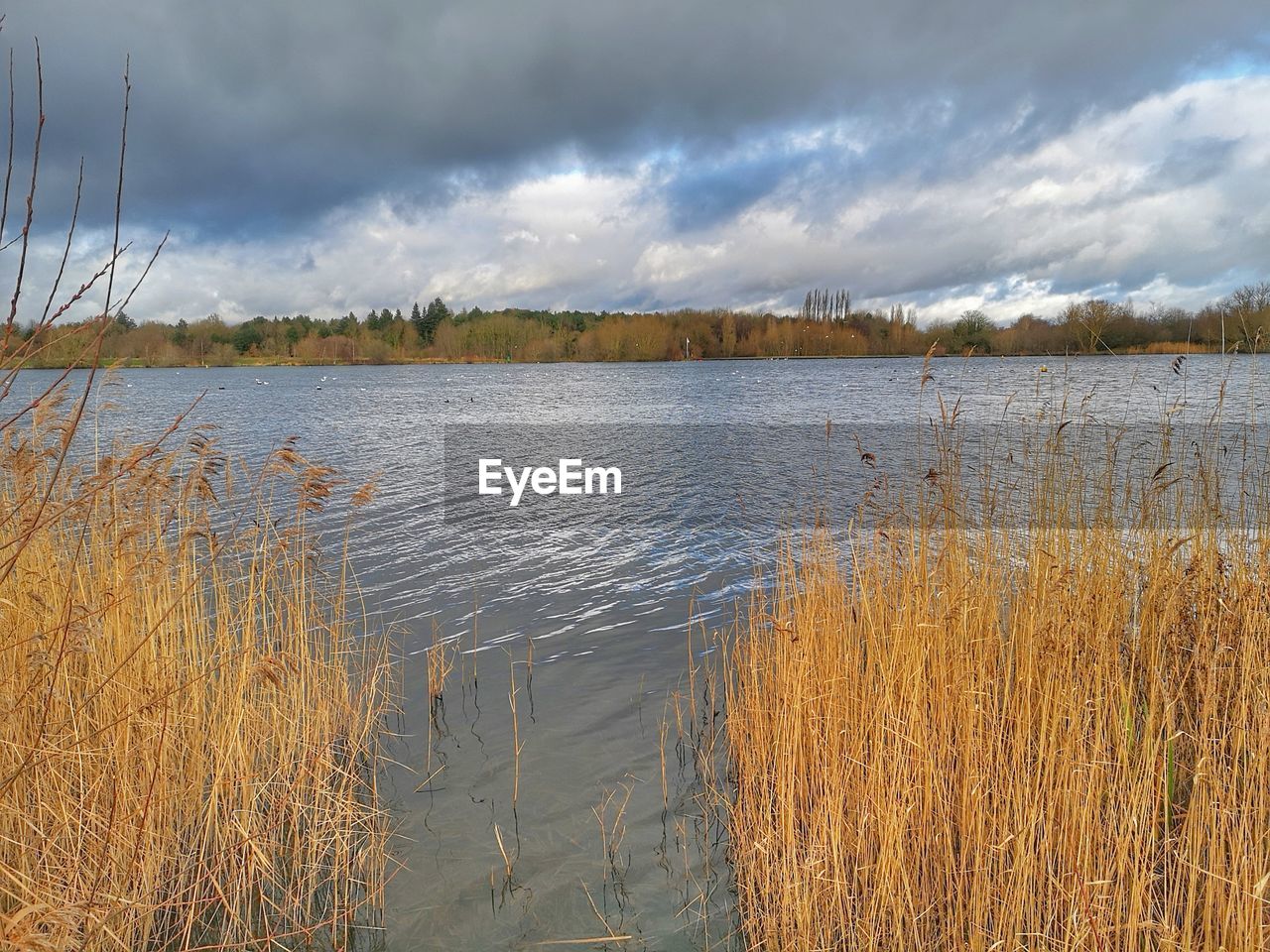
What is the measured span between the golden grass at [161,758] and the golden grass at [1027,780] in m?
2.66

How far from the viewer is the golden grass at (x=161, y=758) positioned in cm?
376

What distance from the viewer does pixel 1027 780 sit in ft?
11.7

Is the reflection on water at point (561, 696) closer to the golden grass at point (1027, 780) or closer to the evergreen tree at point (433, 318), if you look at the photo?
the golden grass at point (1027, 780)

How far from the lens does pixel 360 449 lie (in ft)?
91.0

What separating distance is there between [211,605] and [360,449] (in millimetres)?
19445

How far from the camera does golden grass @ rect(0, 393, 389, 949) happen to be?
3.76 meters

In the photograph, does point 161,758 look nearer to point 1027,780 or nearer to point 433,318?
point 1027,780

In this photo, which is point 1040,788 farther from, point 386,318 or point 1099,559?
point 386,318

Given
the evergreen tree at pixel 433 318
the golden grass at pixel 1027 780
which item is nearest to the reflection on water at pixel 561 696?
the golden grass at pixel 1027 780

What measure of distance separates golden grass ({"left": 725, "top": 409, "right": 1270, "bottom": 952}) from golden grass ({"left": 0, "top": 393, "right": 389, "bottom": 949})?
2.66 meters

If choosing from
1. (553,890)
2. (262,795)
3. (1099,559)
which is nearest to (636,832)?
(553,890)

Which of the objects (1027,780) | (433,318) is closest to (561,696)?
(1027,780)

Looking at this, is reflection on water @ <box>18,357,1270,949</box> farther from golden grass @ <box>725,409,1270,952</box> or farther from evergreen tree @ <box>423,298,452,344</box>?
evergreen tree @ <box>423,298,452,344</box>

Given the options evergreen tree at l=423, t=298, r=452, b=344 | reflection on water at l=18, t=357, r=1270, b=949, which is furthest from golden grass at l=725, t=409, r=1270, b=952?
evergreen tree at l=423, t=298, r=452, b=344
